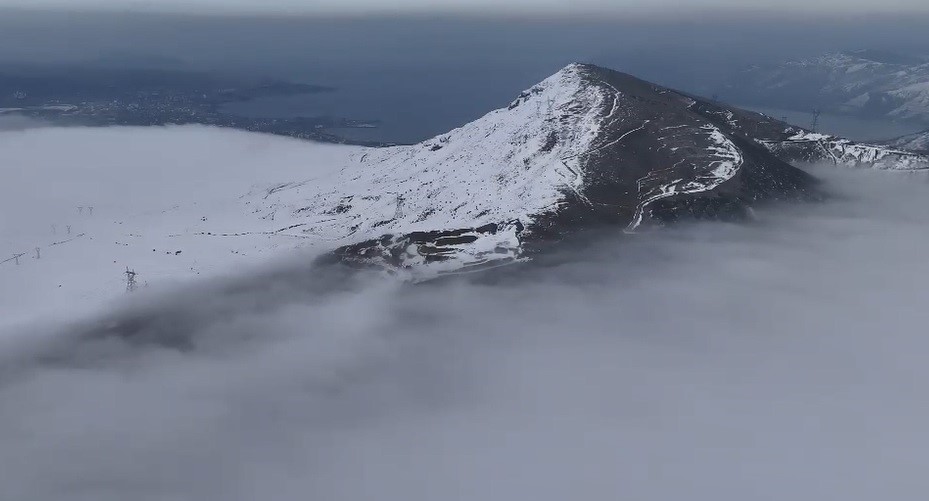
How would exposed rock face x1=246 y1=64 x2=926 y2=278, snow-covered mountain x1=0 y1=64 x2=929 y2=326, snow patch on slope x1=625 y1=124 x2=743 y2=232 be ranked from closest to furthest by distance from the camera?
snow-covered mountain x1=0 y1=64 x2=929 y2=326 < exposed rock face x1=246 y1=64 x2=926 y2=278 < snow patch on slope x1=625 y1=124 x2=743 y2=232

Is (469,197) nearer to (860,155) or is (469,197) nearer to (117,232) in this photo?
(117,232)

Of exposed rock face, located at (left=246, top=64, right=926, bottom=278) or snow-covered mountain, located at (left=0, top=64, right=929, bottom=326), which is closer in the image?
snow-covered mountain, located at (left=0, top=64, right=929, bottom=326)

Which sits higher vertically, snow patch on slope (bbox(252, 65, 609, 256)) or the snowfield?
snow patch on slope (bbox(252, 65, 609, 256))

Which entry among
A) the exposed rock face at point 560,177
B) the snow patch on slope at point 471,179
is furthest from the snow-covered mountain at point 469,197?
the snow patch on slope at point 471,179

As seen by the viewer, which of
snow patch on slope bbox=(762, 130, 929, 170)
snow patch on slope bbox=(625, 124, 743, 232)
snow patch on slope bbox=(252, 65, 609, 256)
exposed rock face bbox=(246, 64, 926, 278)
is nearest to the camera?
exposed rock face bbox=(246, 64, 926, 278)

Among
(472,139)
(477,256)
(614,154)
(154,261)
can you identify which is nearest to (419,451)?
(477,256)

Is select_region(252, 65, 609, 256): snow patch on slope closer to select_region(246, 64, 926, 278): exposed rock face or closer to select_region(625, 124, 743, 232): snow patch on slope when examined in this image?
select_region(246, 64, 926, 278): exposed rock face

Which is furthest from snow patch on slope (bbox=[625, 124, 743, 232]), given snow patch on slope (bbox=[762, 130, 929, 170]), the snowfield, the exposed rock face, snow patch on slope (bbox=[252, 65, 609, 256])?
the snowfield
